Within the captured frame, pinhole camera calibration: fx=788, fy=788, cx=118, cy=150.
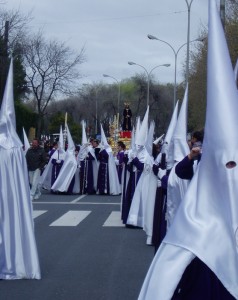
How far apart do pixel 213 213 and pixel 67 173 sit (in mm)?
23730

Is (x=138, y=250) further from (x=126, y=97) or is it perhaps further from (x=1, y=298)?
(x=126, y=97)

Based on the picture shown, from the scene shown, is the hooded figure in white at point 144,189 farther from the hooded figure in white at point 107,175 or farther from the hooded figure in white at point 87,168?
the hooded figure in white at point 87,168

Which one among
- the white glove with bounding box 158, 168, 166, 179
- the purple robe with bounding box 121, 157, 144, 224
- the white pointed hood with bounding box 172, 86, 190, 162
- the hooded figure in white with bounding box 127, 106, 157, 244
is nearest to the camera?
Answer: the white pointed hood with bounding box 172, 86, 190, 162

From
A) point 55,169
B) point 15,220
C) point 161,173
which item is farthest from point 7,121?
point 55,169

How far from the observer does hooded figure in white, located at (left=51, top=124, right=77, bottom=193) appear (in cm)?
2648

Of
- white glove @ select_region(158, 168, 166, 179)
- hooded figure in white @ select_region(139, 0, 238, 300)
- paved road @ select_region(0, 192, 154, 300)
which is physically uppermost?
hooded figure in white @ select_region(139, 0, 238, 300)

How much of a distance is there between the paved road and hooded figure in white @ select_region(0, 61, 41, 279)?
19cm

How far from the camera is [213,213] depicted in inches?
126

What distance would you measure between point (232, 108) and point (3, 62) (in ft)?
117

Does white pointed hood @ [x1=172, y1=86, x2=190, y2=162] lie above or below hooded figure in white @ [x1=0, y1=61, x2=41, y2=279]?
above

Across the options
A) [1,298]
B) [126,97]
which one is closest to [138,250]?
[1,298]

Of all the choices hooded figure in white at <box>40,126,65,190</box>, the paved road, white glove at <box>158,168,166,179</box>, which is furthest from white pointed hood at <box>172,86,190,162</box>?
hooded figure in white at <box>40,126,65,190</box>

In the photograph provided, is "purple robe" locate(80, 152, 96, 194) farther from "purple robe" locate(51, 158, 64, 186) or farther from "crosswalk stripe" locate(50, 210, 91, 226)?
"crosswalk stripe" locate(50, 210, 91, 226)

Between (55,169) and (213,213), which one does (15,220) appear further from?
(55,169)
